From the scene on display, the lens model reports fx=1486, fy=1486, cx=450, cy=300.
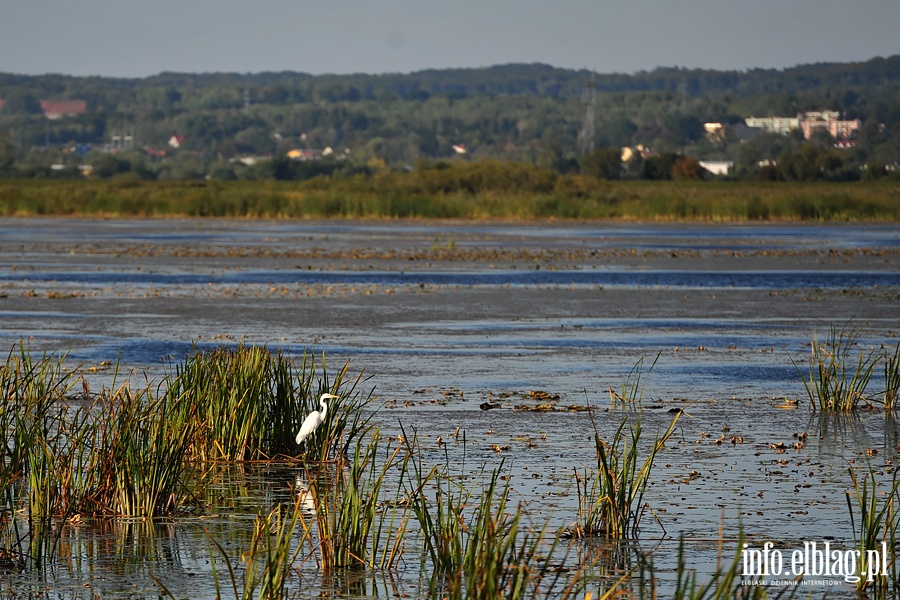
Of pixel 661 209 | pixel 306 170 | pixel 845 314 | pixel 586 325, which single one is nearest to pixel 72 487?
pixel 586 325

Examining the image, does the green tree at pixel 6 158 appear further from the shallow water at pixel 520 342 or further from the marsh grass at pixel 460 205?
the shallow water at pixel 520 342

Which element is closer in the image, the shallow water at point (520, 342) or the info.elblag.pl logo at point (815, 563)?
the info.elblag.pl logo at point (815, 563)

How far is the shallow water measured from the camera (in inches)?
367

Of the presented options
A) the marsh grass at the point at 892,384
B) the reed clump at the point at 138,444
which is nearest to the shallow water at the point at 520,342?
the reed clump at the point at 138,444

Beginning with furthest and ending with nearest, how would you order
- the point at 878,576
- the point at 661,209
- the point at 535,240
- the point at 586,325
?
the point at 661,209 < the point at 535,240 < the point at 586,325 < the point at 878,576

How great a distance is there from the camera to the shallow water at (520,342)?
932 cm

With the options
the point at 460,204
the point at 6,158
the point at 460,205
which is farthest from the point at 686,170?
the point at 6,158

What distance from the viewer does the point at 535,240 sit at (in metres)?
49.8

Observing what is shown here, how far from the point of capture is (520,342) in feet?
65.7

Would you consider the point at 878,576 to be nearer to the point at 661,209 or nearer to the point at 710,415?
the point at 710,415

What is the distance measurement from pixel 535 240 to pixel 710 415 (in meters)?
36.2

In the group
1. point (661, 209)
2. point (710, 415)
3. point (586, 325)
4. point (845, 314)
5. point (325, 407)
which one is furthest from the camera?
point (661, 209)

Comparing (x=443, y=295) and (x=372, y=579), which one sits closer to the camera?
(x=372, y=579)

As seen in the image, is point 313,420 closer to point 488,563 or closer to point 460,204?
point 488,563
